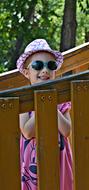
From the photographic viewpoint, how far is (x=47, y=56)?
2.88m

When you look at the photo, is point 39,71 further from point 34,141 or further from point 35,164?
point 35,164

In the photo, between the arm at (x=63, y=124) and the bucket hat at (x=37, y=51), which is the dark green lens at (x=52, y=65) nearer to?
the bucket hat at (x=37, y=51)

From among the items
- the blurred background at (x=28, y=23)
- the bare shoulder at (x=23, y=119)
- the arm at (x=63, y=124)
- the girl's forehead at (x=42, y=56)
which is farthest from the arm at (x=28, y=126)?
the blurred background at (x=28, y=23)

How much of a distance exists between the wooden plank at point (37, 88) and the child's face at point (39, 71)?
1.67ft

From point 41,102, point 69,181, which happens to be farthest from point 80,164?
point 69,181

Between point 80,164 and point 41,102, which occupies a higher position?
point 41,102

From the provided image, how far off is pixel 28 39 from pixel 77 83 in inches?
381

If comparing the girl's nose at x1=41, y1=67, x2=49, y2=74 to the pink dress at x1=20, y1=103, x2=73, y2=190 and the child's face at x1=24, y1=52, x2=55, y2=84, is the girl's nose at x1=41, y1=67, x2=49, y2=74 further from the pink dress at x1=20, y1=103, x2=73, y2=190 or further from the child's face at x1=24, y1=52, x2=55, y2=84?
the pink dress at x1=20, y1=103, x2=73, y2=190

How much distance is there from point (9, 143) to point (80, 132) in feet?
1.06

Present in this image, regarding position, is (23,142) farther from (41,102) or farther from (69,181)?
(41,102)

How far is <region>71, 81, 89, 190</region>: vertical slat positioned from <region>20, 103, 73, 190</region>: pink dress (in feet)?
1.59

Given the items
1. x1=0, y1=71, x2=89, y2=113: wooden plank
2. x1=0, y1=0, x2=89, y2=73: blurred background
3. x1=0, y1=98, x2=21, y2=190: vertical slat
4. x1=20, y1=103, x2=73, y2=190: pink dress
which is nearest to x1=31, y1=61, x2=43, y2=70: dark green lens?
x1=20, y1=103, x2=73, y2=190: pink dress

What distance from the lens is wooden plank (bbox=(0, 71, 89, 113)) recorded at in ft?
6.97

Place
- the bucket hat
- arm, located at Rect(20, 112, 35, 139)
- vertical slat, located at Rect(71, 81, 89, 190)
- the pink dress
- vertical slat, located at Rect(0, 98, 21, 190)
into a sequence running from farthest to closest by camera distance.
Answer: the bucket hat
the pink dress
arm, located at Rect(20, 112, 35, 139)
vertical slat, located at Rect(71, 81, 89, 190)
vertical slat, located at Rect(0, 98, 21, 190)
